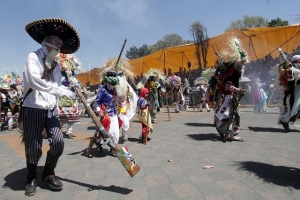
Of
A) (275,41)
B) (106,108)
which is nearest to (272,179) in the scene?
(106,108)

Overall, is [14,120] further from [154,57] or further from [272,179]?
[154,57]

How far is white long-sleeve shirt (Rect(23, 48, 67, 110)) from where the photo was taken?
281 centimetres

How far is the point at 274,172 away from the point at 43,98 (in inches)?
139

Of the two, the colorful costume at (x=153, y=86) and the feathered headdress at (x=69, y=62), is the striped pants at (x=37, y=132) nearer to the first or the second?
the feathered headdress at (x=69, y=62)

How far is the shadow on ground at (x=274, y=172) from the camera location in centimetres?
327

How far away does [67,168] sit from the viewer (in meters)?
4.04

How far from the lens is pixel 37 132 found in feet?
10.0

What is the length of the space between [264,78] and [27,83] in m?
17.1

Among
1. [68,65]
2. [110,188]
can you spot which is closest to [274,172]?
[110,188]

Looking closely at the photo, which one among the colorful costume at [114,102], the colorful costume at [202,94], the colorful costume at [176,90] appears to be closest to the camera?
the colorful costume at [114,102]

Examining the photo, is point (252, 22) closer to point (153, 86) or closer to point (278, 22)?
point (278, 22)

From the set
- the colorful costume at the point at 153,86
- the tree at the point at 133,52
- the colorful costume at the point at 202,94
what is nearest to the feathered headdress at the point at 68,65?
the colorful costume at the point at 153,86

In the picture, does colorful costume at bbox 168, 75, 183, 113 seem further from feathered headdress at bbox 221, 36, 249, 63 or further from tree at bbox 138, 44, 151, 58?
tree at bbox 138, 44, 151, 58

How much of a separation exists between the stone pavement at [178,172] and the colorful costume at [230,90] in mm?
462
